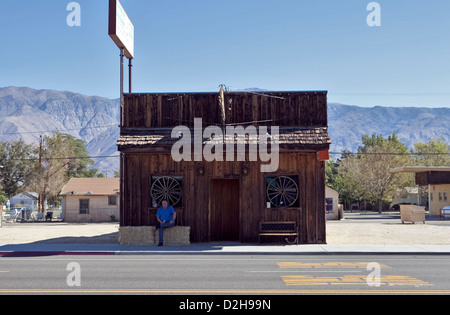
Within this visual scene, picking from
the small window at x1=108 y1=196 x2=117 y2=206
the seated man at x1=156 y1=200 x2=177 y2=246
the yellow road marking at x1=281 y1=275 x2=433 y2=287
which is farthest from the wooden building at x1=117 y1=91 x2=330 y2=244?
the small window at x1=108 y1=196 x2=117 y2=206

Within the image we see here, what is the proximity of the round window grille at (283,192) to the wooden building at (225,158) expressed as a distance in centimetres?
4

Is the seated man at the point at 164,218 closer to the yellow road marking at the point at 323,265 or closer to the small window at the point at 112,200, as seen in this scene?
the yellow road marking at the point at 323,265

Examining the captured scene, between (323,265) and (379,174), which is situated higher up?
(379,174)

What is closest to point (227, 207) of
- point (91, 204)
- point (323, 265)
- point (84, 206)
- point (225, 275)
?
point (323, 265)

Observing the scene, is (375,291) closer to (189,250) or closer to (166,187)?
(189,250)

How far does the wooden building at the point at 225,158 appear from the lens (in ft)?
63.0

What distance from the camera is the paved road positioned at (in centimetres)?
984

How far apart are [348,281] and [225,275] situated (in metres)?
2.82

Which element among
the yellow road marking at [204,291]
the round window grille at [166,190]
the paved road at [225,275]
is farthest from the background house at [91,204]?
the yellow road marking at [204,291]

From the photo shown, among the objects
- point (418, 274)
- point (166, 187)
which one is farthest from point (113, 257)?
point (418, 274)

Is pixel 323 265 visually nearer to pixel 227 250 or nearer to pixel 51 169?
pixel 227 250

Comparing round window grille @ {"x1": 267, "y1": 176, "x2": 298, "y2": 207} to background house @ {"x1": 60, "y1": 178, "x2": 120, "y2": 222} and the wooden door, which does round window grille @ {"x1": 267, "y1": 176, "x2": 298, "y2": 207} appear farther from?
background house @ {"x1": 60, "y1": 178, "x2": 120, "y2": 222}

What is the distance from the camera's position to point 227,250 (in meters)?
17.1

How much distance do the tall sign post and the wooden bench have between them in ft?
23.0
